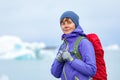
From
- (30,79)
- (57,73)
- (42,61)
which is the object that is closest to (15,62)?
(42,61)

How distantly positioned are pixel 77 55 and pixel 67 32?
0.71ft

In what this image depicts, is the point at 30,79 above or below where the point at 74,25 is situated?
below

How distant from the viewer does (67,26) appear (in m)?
4.08

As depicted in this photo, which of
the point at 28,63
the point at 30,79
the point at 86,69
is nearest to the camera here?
the point at 86,69

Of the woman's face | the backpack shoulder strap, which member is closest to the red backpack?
the backpack shoulder strap

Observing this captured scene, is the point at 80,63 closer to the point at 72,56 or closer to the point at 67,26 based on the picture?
the point at 72,56

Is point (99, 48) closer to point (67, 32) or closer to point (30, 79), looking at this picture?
point (67, 32)

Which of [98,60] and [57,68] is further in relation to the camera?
[57,68]

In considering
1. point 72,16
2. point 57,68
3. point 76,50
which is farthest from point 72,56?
point 72,16

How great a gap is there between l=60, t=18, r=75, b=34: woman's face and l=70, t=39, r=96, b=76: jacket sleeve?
18 centimetres

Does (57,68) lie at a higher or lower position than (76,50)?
lower

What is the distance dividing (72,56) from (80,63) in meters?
0.11

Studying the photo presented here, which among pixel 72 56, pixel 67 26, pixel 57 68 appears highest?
pixel 67 26

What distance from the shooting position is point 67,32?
4090mm
